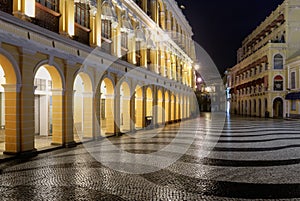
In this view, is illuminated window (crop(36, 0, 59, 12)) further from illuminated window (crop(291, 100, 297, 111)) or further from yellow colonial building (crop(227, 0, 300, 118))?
illuminated window (crop(291, 100, 297, 111))

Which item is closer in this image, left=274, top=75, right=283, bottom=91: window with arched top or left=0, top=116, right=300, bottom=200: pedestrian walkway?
left=0, top=116, right=300, bottom=200: pedestrian walkway

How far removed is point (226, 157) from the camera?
30.7ft

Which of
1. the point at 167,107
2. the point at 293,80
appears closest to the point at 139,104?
the point at 167,107

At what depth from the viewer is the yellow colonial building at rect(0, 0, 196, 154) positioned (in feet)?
30.2

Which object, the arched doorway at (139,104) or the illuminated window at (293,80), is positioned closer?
the arched doorway at (139,104)

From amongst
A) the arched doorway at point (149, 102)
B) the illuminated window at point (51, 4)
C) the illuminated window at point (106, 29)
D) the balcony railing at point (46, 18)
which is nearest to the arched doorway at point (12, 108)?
the balcony railing at point (46, 18)

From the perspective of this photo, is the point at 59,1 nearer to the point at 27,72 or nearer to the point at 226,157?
the point at 27,72

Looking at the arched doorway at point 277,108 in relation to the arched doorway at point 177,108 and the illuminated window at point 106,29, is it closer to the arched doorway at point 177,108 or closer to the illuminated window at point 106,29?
the arched doorway at point 177,108

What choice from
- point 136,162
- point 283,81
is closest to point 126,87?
point 136,162

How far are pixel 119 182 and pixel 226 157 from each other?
176 inches

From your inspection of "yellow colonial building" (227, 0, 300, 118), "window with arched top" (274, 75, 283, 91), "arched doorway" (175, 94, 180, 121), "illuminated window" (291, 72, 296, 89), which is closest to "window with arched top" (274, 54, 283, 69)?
"yellow colonial building" (227, 0, 300, 118)

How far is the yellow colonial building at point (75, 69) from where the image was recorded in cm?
921

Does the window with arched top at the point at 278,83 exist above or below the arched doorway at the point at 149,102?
above

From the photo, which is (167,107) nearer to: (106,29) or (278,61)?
(106,29)
